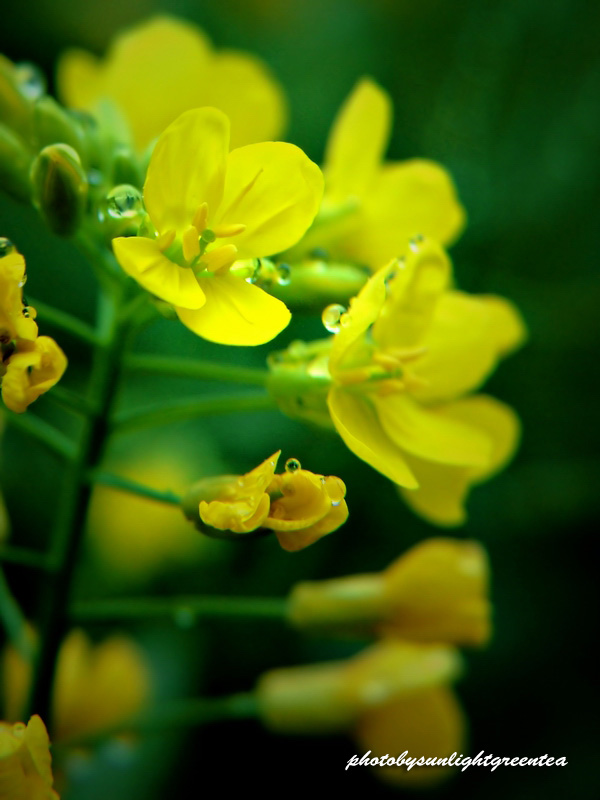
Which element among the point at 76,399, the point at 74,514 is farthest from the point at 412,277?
the point at 74,514

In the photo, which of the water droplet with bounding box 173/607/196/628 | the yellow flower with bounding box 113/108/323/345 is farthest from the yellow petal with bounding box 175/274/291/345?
the water droplet with bounding box 173/607/196/628

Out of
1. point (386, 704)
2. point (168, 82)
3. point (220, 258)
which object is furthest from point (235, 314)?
point (386, 704)

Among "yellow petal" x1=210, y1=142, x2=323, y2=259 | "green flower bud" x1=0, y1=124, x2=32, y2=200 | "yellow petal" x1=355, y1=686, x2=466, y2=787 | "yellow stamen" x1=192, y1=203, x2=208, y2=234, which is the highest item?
"green flower bud" x1=0, y1=124, x2=32, y2=200

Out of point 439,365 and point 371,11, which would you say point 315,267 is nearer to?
point 439,365

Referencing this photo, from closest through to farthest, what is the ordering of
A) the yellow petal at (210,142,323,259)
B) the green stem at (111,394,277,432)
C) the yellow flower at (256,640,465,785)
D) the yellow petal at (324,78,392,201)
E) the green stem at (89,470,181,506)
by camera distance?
the yellow petal at (210,142,323,259)
the green stem at (89,470,181,506)
the green stem at (111,394,277,432)
the yellow petal at (324,78,392,201)
the yellow flower at (256,640,465,785)

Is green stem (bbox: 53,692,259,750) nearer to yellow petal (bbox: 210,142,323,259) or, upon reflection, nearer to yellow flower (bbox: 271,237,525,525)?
yellow flower (bbox: 271,237,525,525)

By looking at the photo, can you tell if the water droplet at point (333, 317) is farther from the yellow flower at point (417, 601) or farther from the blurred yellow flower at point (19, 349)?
the yellow flower at point (417, 601)

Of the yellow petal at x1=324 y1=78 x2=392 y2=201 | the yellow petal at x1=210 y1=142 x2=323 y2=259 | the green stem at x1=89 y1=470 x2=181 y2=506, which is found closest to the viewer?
the yellow petal at x1=210 y1=142 x2=323 y2=259
